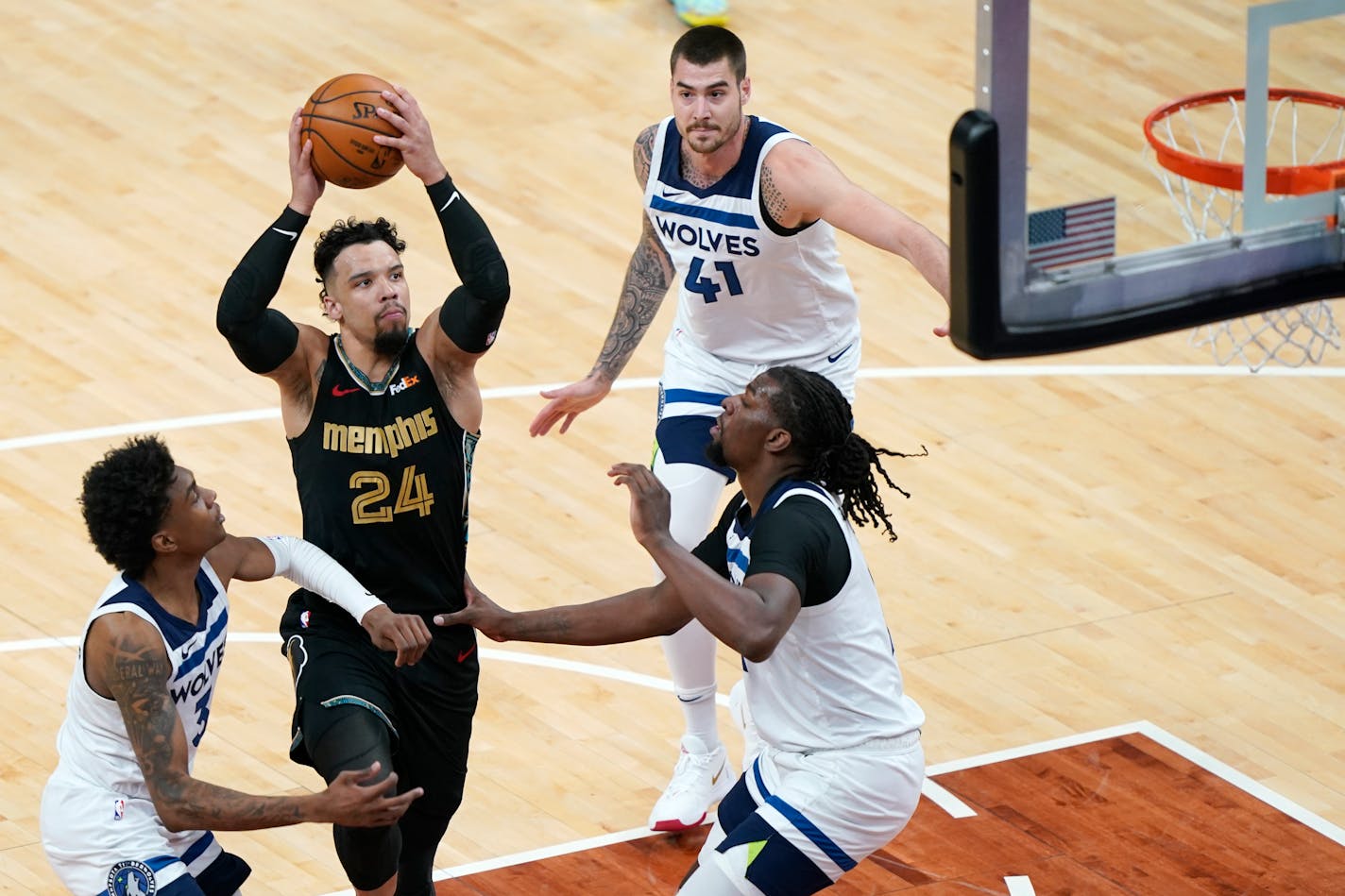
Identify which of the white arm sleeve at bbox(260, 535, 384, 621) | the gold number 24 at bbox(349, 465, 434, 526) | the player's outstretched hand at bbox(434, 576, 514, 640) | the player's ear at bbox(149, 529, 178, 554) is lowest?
the player's outstretched hand at bbox(434, 576, 514, 640)

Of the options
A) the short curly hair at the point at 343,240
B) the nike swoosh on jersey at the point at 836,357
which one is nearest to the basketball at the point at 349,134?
the short curly hair at the point at 343,240

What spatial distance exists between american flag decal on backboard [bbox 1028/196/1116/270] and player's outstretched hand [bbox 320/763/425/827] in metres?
2.00

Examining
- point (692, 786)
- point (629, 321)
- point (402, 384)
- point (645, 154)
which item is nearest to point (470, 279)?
point (402, 384)

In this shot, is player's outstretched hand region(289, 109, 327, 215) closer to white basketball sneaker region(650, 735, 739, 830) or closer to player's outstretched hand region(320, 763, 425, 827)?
player's outstretched hand region(320, 763, 425, 827)

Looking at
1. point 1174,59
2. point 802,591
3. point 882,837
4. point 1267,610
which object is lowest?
point 1267,610

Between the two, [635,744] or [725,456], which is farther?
[635,744]

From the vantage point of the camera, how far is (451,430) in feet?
21.3

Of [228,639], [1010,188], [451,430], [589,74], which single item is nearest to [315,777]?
[228,639]

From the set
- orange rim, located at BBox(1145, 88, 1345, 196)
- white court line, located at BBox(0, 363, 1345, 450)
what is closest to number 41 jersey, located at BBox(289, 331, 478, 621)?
orange rim, located at BBox(1145, 88, 1345, 196)

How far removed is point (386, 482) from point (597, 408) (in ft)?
12.9

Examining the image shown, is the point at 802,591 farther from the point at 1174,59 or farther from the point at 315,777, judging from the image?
the point at 315,777

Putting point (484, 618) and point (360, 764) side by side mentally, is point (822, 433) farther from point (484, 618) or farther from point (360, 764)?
point (360, 764)

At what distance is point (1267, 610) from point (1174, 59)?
2.72 metres

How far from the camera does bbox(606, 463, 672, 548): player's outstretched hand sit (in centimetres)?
571
